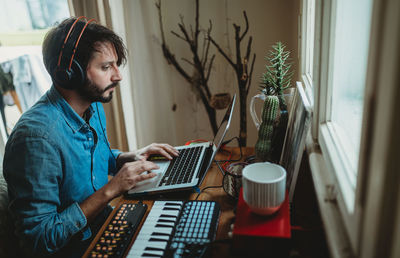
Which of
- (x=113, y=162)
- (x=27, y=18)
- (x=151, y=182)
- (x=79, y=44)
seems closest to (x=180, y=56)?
(x=27, y=18)

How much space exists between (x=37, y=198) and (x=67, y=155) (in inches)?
6.7

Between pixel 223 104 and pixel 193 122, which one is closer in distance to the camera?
pixel 223 104

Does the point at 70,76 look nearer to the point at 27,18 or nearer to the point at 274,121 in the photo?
the point at 274,121

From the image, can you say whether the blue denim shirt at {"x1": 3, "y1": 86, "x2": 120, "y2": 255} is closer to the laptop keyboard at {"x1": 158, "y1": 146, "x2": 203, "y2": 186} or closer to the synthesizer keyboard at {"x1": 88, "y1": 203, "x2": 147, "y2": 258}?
the synthesizer keyboard at {"x1": 88, "y1": 203, "x2": 147, "y2": 258}

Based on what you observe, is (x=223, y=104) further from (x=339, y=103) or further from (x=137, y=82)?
(x=339, y=103)

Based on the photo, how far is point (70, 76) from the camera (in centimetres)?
105

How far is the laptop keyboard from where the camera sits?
1094mm

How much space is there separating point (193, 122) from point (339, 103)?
169 cm

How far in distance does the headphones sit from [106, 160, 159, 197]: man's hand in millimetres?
355

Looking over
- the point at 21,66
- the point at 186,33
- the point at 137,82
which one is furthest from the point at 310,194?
the point at 21,66

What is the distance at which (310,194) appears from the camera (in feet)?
3.18

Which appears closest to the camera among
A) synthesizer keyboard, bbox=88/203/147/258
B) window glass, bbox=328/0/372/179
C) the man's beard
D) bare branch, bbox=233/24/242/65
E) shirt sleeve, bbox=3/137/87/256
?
window glass, bbox=328/0/372/179

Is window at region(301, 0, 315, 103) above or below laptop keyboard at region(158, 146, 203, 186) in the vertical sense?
above

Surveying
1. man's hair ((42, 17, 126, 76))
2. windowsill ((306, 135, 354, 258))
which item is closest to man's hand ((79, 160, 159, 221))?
man's hair ((42, 17, 126, 76))
